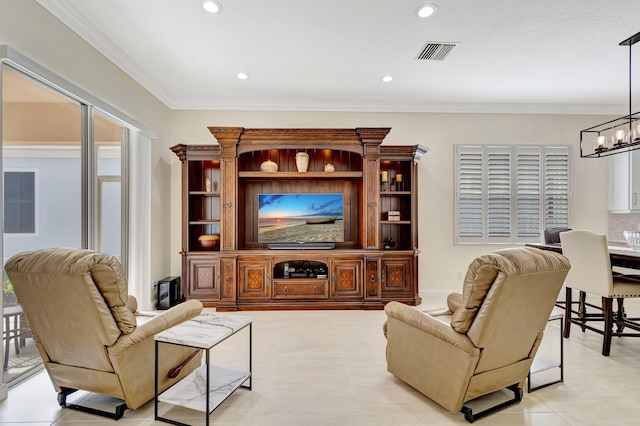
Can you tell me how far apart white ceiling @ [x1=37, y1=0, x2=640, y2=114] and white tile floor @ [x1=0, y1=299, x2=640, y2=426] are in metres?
3.02

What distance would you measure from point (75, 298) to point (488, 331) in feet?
7.74

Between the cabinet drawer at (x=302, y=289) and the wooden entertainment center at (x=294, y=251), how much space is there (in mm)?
13

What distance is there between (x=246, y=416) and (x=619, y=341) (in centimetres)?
371

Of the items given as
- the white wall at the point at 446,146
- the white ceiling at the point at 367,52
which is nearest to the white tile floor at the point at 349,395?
the white wall at the point at 446,146

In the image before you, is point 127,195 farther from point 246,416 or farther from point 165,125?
point 246,416

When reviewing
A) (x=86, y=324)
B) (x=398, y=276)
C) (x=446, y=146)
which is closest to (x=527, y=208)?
(x=446, y=146)

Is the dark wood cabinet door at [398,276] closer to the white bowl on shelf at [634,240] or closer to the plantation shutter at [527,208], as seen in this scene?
the plantation shutter at [527,208]

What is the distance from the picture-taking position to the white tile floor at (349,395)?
2012 millimetres

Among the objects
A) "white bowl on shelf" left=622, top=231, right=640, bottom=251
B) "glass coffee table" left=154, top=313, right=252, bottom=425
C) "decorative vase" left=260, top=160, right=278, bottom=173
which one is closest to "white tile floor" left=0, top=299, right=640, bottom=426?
"glass coffee table" left=154, top=313, right=252, bottom=425

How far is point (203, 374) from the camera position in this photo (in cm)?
229

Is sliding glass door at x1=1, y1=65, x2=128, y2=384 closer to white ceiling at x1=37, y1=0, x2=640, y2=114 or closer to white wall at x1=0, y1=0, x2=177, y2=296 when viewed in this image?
white wall at x1=0, y1=0, x2=177, y2=296

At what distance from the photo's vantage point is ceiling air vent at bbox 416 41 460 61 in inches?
130

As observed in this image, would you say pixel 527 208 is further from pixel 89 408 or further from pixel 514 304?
pixel 89 408

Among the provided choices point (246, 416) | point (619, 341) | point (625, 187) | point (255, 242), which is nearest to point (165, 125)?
point (255, 242)
